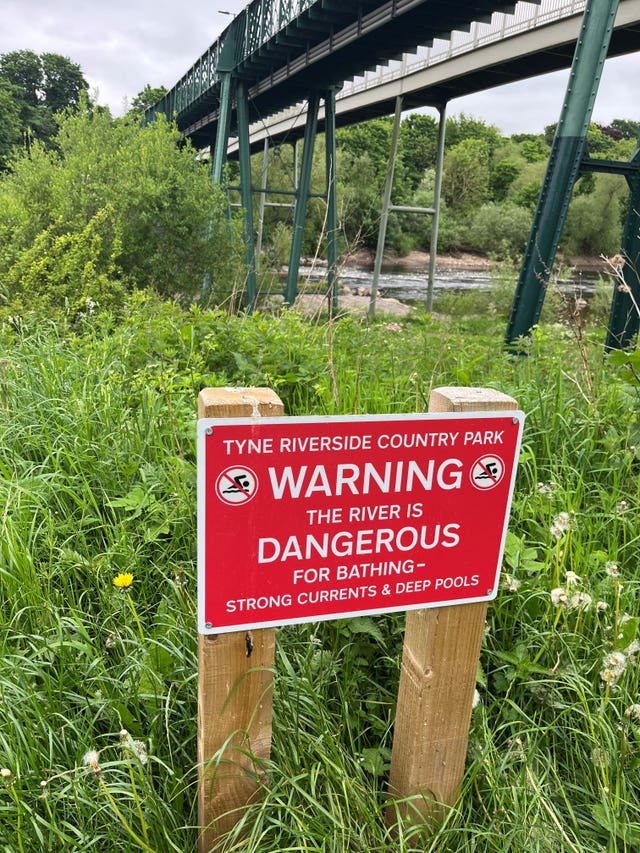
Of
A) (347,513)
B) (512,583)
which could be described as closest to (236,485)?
(347,513)

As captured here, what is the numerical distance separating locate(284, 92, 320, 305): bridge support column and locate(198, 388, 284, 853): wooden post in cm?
1391

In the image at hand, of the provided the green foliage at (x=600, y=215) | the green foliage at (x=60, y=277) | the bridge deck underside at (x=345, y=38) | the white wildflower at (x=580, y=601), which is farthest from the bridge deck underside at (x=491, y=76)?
the green foliage at (x=600, y=215)

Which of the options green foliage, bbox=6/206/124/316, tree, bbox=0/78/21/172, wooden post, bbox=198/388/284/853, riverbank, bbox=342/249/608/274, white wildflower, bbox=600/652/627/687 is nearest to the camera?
wooden post, bbox=198/388/284/853

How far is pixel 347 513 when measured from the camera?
4.33ft

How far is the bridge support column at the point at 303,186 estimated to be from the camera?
1516 cm

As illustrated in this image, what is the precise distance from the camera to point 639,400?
2.94 meters

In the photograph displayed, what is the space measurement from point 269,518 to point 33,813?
88cm

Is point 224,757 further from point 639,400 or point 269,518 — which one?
point 639,400

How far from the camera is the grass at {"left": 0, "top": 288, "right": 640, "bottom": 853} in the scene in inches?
59.4

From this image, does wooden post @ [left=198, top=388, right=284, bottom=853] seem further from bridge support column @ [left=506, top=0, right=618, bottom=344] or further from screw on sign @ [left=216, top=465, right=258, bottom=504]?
bridge support column @ [left=506, top=0, right=618, bottom=344]

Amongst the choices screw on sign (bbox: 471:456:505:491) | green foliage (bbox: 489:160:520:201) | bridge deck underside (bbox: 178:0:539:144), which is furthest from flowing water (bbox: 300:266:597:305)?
screw on sign (bbox: 471:456:505:491)

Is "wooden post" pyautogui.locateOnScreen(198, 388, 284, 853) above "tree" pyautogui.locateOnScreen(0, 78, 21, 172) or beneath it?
beneath

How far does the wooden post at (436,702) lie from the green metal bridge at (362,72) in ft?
6.63

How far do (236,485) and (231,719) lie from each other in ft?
1.76
